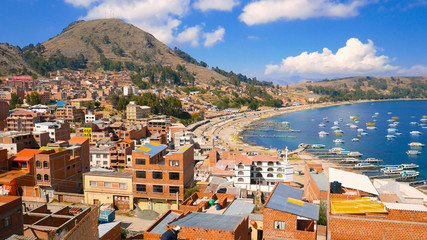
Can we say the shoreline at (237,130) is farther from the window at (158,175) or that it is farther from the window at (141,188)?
the window at (141,188)

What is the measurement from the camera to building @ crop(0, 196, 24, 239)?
9.20 meters

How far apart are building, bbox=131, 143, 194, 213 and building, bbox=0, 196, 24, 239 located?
6.86 meters

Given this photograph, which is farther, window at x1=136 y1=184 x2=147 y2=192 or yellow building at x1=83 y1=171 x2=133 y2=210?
yellow building at x1=83 y1=171 x2=133 y2=210

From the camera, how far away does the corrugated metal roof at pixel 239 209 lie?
10958 millimetres

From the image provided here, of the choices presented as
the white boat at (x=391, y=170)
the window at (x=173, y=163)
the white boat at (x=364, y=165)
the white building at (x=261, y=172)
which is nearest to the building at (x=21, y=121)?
the white building at (x=261, y=172)

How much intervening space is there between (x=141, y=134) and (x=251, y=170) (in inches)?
867

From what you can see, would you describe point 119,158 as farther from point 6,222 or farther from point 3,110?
point 3,110

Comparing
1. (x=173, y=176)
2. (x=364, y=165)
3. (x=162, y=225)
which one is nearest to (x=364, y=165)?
(x=364, y=165)

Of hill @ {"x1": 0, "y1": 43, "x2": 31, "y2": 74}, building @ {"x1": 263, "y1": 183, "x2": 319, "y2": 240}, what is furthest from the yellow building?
hill @ {"x1": 0, "y1": 43, "x2": 31, "y2": 74}

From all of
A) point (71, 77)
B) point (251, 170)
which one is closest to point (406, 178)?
point (251, 170)

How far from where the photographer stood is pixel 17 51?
96.8m

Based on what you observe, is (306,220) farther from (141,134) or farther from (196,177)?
(141,134)

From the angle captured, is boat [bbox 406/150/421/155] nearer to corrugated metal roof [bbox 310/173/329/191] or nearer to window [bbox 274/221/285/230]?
corrugated metal roof [bbox 310/173/329/191]

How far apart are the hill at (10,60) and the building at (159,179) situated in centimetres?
8275
